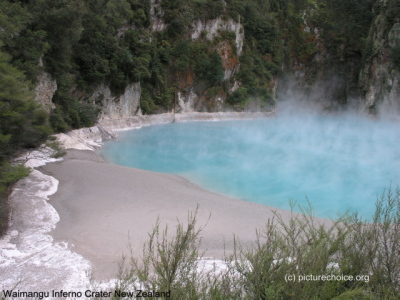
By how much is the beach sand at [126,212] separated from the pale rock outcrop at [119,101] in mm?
13326

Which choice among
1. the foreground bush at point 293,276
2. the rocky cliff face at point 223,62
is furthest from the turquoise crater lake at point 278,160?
the rocky cliff face at point 223,62

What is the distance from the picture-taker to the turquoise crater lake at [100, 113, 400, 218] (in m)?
12.6

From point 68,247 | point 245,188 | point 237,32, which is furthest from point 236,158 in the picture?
point 237,32

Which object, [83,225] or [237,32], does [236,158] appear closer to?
[83,225]

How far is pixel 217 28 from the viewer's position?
37.5 m

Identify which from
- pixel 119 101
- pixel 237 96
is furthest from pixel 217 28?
pixel 119 101

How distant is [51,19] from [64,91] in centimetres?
443

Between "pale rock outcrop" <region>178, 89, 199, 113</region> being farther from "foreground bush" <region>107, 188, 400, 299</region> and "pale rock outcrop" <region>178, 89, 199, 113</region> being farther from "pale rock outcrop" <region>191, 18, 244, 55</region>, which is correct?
"foreground bush" <region>107, 188, 400, 299</region>

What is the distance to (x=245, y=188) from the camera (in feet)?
42.9

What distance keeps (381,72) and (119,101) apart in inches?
1022

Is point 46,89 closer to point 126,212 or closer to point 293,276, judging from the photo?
point 126,212

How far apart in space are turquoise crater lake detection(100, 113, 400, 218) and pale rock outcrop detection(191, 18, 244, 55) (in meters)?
13.1

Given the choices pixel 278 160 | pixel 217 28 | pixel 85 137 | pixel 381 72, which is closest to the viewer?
pixel 278 160

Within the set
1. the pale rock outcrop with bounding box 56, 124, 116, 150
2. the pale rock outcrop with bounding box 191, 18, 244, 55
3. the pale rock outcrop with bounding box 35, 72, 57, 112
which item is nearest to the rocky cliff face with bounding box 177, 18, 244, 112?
the pale rock outcrop with bounding box 191, 18, 244, 55
